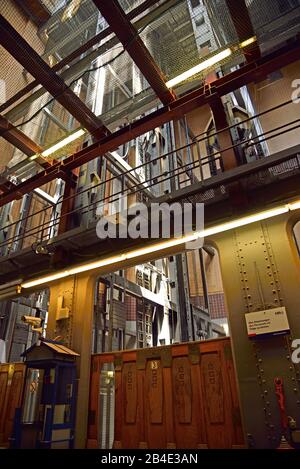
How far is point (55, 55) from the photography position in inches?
316

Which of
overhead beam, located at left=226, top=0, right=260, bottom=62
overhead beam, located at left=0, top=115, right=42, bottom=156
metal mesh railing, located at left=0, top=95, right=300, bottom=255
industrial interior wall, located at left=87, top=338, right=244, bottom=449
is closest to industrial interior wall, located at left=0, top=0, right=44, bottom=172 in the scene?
overhead beam, located at left=0, top=115, right=42, bottom=156

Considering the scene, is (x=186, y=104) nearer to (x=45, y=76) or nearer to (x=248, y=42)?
(x=248, y=42)

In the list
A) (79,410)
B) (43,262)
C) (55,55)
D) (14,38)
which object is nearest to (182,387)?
(79,410)

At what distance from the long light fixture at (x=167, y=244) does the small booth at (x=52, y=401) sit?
1806 millimetres

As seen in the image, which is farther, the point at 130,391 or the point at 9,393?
the point at 9,393

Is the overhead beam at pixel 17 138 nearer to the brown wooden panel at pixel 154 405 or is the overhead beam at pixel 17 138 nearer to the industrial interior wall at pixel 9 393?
the industrial interior wall at pixel 9 393

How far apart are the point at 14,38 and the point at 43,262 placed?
529cm

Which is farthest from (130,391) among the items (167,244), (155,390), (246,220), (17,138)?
(17,138)

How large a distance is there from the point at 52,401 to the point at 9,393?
306cm

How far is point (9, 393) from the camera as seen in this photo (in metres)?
7.52

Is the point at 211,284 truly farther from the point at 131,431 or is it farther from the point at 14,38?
the point at 14,38

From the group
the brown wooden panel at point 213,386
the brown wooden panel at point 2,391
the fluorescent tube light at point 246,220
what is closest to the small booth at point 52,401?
the brown wooden panel at point 2,391

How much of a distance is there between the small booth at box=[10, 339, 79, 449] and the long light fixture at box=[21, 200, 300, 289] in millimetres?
1806

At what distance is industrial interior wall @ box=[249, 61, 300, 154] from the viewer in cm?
960
